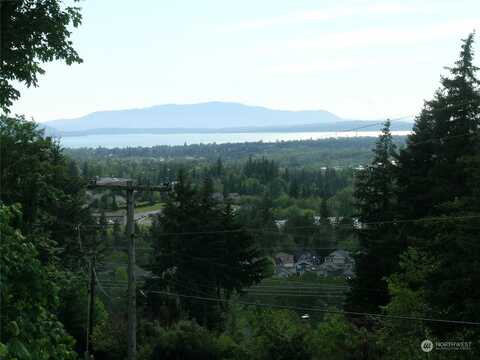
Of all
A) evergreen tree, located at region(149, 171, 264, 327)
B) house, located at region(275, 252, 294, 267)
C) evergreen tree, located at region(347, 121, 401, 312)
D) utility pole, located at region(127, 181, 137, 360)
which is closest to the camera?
utility pole, located at region(127, 181, 137, 360)

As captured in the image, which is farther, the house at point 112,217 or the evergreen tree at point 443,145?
the house at point 112,217

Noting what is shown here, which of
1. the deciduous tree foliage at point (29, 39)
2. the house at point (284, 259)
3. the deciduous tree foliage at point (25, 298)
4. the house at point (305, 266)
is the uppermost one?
the deciduous tree foliage at point (29, 39)

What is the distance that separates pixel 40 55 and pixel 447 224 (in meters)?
10.3

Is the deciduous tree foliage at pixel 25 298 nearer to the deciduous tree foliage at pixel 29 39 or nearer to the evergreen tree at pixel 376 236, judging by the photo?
the deciduous tree foliage at pixel 29 39

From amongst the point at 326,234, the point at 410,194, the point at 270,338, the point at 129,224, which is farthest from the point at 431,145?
the point at 326,234

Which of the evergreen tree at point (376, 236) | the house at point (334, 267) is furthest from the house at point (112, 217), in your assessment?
the house at point (334, 267)

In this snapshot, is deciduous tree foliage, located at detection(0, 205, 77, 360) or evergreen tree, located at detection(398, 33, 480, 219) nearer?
deciduous tree foliage, located at detection(0, 205, 77, 360)

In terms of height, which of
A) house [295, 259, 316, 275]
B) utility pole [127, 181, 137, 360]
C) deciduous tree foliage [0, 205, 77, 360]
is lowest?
house [295, 259, 316, 275]

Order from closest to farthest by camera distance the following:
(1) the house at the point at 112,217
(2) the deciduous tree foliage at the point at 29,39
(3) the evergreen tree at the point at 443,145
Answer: (2) the deciduous tree foliage at the point at 29,39, (3) the evergreen tree at the point at 443,145, (1) the house at the point at 112,217

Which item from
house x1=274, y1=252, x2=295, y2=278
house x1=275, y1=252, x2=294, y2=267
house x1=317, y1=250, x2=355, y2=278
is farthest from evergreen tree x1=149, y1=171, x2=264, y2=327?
house x1=275, y1=252, x2=294, y2=267

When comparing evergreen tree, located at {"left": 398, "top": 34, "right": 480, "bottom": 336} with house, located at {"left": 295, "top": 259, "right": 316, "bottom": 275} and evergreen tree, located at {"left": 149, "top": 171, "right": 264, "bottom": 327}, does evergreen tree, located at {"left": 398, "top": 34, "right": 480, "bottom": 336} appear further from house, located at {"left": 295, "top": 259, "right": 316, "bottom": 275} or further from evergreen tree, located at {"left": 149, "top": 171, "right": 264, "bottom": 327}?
house, located at {"left": 295, "top": 259, "right": 316, "bottom": 275}

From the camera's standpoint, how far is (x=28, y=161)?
1741 centimetres

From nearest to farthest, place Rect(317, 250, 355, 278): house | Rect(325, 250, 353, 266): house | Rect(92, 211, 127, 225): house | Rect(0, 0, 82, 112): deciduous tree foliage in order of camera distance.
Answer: Rect(0, 0, 82, 112): deciduous tree foliage < Rect(92, 211, 127, 225): house < Rect(317, 250, 355, 278): house < Rect(325, 250, 353, 266): house

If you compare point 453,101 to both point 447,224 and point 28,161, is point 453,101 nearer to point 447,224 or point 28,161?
point 447,224
